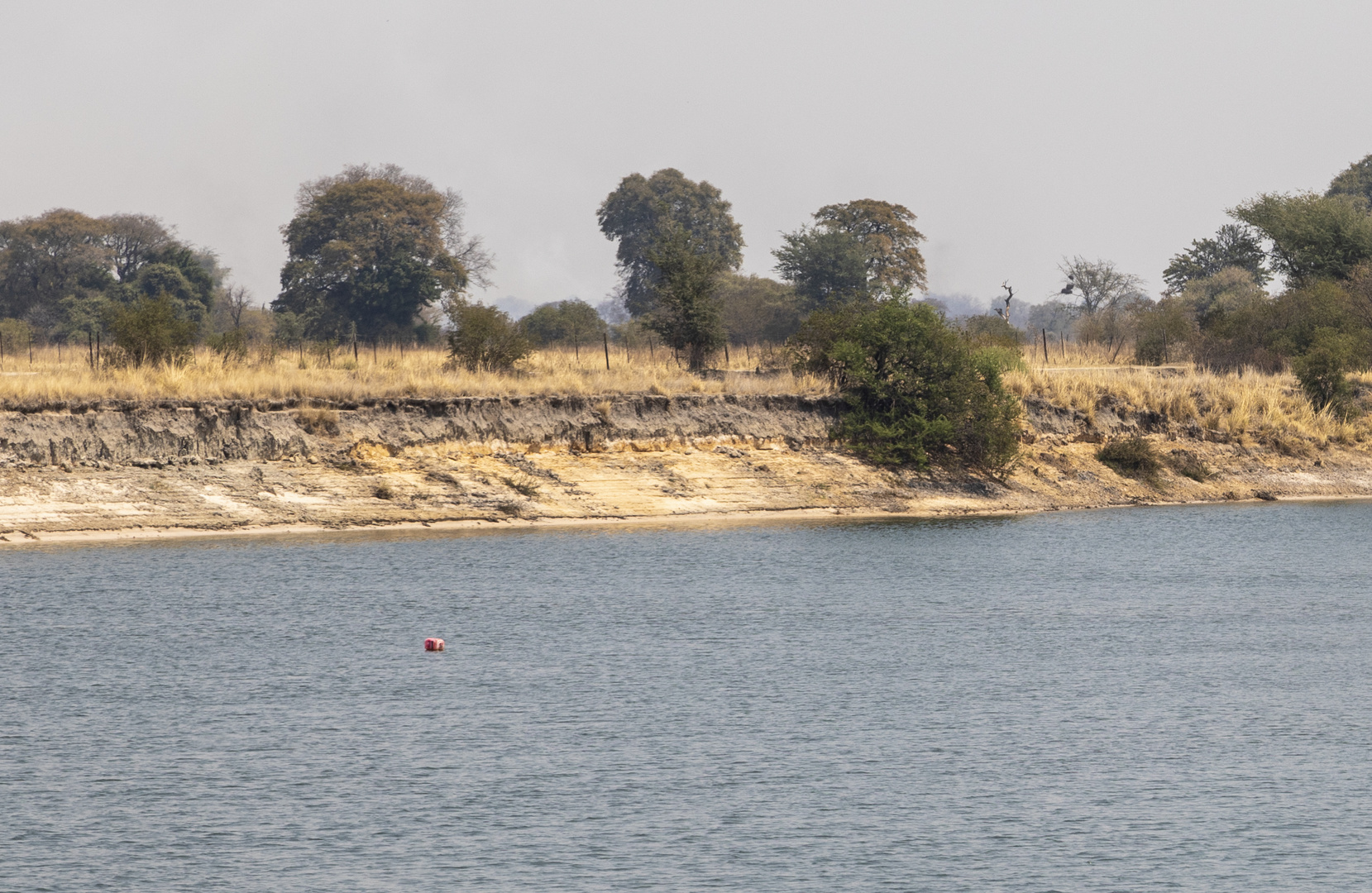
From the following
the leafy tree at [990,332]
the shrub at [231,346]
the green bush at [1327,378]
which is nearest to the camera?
the shrub at [231,346]

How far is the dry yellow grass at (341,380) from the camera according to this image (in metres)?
45.5

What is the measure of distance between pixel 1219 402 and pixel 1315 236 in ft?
82.0

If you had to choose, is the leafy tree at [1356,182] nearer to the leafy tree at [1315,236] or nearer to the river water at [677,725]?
the leafy tree at [1315,236]

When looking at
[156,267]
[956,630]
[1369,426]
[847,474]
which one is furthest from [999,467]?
[156,267]

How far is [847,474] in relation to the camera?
51.2 metres

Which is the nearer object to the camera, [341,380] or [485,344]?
[341,380]

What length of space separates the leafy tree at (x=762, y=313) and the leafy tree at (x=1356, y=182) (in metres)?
53.1

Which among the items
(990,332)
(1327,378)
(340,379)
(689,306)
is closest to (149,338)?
(340,379)

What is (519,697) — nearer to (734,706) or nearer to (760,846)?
(734,706)

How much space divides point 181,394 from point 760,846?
3494 centimetres

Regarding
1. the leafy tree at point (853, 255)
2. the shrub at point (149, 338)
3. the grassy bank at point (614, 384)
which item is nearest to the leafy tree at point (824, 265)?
the leafy tree at point (853, 255)

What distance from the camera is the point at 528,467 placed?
158ft

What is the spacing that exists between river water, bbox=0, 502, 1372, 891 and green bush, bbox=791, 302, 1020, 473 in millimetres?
15539

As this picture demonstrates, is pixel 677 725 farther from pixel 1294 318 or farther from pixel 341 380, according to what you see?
pixel 1294 318
